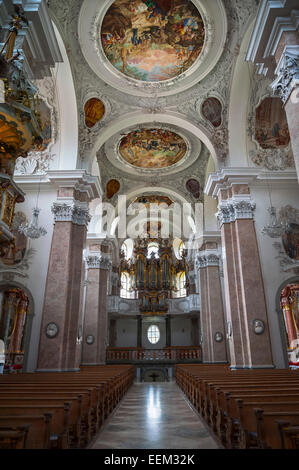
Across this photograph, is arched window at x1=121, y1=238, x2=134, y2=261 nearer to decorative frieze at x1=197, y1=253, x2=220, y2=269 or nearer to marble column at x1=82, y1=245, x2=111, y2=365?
marble column at x1=82, y1=245, x2=111, y2=365

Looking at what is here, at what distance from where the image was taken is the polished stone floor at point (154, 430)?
4.16 metres

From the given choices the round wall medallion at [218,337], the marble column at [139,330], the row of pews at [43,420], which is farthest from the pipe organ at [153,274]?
the row of pews at [43,420]

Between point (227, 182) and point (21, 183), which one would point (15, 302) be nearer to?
point (21, 183)

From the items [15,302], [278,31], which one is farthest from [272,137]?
[15,302]

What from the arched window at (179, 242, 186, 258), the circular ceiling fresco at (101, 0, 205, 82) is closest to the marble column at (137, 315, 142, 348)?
the arched window at (179, 242, 186, 258)

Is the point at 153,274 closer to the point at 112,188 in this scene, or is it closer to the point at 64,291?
the point at 112,188

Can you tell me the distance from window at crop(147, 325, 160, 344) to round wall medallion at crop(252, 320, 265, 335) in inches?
628

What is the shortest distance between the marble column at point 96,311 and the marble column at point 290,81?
12.7 m

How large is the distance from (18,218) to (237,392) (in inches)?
400

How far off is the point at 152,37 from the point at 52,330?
10065mm

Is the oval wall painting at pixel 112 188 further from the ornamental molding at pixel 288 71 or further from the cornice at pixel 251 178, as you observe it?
the ornamental molding at pixel 288 71

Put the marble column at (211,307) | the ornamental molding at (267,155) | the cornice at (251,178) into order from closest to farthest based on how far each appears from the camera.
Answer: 1. the cornice at (251,178)
2. the ornamental molding at (267,155)
3. the marble column at (211,307)

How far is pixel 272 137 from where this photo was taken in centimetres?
1198
